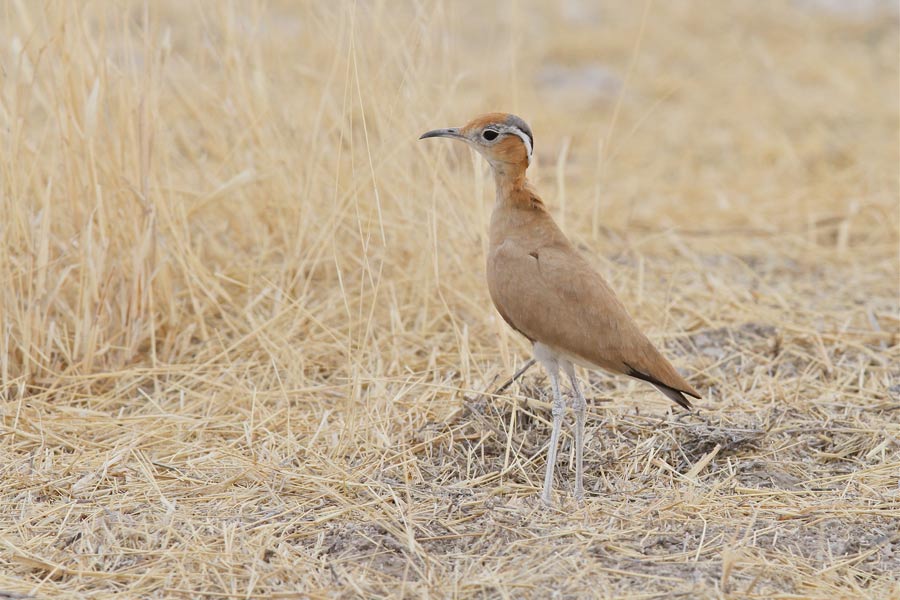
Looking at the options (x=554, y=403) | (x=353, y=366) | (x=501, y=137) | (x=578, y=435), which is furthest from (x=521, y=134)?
(x=353, y=366)

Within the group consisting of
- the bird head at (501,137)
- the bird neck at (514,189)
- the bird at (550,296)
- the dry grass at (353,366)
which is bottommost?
the dry grass at (353,366)

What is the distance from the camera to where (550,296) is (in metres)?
3.35

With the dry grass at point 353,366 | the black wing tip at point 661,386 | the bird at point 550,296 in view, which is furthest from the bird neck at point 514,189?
the black wing tip at point 661,386

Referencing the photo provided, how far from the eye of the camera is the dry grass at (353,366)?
296cm

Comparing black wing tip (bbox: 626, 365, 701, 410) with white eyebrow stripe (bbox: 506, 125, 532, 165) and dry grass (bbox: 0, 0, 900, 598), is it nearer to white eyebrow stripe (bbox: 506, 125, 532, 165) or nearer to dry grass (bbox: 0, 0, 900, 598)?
dry grass (bbox: 0, 0, 900, 598)

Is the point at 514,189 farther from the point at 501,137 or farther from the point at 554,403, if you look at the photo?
the point at 554,403

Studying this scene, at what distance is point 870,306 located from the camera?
4.97 metres

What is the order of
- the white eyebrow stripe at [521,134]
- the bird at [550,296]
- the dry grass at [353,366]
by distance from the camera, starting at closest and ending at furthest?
the dry grass at [353,366], the bird at [550,296], the white eyebrow stripe at [521,134]

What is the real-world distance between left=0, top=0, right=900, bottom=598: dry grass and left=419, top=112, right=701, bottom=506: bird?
0.31 m

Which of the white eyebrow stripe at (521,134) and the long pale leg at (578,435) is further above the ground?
the white eyebrow stripe at (521,134)

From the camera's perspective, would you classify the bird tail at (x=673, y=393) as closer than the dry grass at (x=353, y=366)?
No

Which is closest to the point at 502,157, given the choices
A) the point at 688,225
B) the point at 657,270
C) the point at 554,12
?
the point at 657,270

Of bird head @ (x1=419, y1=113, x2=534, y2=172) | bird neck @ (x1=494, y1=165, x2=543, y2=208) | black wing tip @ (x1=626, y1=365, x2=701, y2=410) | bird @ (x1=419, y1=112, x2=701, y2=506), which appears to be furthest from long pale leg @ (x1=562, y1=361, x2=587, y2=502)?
bird head @ (x1=419, y1=113, x2=534, y2=172)

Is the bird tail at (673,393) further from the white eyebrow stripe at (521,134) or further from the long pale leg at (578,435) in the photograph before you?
the white eyebrow stripe at (521,134)
